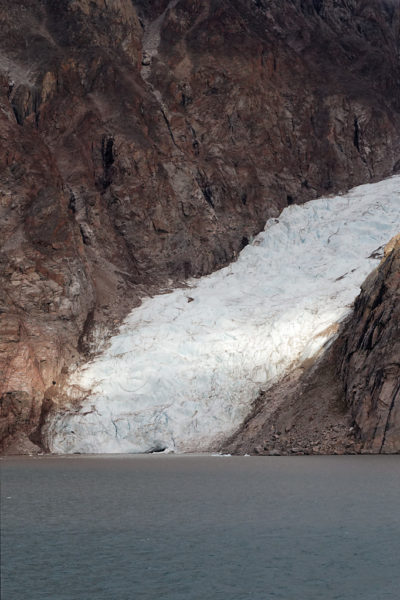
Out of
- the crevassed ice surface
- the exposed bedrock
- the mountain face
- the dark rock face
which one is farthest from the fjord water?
the mountain face

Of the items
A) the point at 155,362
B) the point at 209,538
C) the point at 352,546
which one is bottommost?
the point at 155,362

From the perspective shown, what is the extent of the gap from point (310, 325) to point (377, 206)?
75.9 ft

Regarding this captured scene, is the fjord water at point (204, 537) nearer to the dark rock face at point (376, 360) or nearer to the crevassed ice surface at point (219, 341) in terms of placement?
the dark rock face at point (376, 360)

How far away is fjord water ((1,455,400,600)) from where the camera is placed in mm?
13016

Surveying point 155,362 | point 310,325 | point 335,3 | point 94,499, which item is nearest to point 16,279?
point 155,362

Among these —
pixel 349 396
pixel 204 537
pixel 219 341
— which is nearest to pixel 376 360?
pixel 349 396

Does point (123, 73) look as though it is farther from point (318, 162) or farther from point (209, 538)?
point (209, 538)

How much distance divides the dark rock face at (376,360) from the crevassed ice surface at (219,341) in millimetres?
4479

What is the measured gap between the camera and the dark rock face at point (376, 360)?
136ft

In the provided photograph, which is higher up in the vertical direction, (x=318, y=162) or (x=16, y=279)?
(x=318, y=162)

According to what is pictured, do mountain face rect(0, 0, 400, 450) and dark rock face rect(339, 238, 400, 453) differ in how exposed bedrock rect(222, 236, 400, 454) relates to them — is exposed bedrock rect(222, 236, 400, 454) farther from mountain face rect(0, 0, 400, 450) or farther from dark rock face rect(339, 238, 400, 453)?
mountain face rect(0, 0, 400, 450)

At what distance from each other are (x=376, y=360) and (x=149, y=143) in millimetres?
44482

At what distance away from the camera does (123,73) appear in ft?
287

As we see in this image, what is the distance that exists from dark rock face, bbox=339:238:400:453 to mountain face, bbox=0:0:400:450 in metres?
20.8
